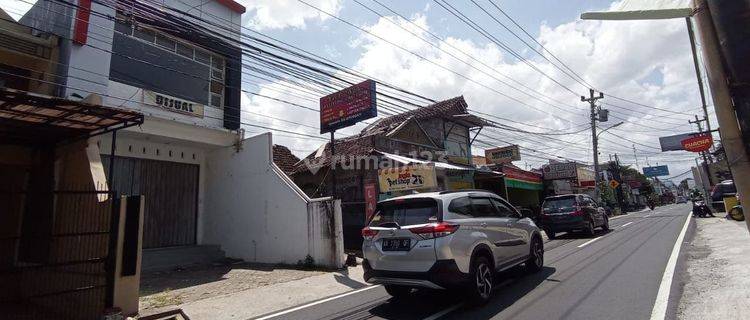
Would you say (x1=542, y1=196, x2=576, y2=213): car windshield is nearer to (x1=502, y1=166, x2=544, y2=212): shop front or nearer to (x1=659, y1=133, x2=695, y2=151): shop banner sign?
(x1=502, y1=166, x2=544, y2=212): shop front

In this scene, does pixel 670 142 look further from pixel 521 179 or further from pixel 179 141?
pixel 179 141

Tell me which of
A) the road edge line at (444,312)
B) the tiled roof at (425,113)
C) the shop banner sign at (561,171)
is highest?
the tiled roof at (425,113)

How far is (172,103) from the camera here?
1457 cm

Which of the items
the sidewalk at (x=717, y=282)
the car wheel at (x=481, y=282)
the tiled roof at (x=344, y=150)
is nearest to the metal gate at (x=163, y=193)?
the tiled roof at (x=344, y=150)

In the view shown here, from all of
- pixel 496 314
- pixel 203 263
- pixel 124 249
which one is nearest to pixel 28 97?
pixel 124 249

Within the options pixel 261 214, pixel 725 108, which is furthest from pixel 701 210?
pixel 725 108

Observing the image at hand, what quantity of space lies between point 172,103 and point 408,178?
8960 millimetres

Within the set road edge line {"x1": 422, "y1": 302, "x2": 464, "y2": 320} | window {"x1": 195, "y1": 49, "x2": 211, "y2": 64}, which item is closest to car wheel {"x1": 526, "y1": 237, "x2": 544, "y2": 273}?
road edge line {"x1": 422, "y1": 302, "x2": 464, "y2": 320}

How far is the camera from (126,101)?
519 inches

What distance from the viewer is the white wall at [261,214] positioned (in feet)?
38.1

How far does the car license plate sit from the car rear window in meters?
0.29

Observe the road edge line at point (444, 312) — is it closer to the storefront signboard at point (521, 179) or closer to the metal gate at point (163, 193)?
the metal gate at point (163, 193)

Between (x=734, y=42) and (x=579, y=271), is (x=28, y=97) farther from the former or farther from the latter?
(x=579, y=271)

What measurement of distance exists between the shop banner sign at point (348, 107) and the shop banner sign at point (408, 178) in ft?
7.16
